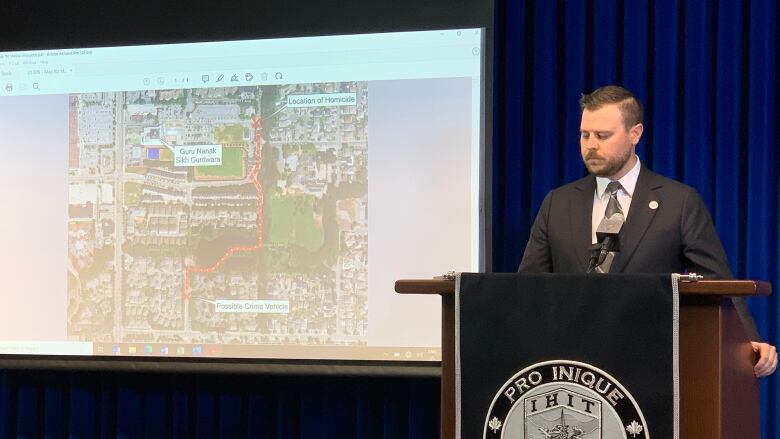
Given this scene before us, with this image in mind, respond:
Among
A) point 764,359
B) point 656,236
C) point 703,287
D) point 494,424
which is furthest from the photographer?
point 656,236

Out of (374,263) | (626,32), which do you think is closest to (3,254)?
(374,263)

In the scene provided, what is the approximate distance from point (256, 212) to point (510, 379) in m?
1.70

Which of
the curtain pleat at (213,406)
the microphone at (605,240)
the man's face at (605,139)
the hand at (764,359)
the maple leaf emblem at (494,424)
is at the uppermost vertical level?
the man's face at (605,139)

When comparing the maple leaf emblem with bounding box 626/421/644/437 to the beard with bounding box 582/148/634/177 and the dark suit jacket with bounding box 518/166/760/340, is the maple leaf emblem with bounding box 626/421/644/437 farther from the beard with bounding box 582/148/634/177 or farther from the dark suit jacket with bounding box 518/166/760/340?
the beard with bounding box 582/148/634/177

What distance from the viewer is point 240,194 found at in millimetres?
3195

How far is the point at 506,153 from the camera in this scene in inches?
131

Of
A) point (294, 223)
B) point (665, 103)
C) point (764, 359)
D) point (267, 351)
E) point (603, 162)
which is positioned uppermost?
point (665, 103)

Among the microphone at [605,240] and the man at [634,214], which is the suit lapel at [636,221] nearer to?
the man at [634,214]

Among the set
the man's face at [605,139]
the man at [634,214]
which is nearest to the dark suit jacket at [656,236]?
A: the man at [634,214]

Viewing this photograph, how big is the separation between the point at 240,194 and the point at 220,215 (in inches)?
4.0

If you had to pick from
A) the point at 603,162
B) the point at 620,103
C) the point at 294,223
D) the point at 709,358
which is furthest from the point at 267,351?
the point at 709,358

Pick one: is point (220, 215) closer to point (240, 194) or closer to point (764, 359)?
point (240, 194)

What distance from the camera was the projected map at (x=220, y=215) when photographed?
3105 millimetres

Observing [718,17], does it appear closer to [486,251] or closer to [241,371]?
[486,251]
